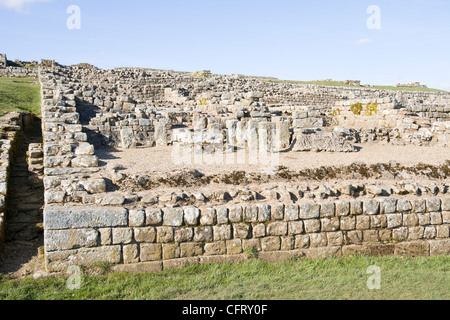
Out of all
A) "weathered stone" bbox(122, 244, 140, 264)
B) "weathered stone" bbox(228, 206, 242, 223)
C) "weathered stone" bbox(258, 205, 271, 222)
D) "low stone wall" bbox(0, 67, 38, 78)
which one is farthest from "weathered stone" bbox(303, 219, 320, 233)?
"low stone wall" bbox(0, 67, 38, 78)

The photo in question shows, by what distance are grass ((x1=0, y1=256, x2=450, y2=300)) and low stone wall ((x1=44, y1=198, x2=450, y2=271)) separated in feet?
0.89

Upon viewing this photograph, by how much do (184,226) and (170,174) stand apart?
157 cm

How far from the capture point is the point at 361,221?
24.7ft

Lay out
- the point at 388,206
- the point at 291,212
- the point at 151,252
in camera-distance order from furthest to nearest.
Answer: the point at 388,206
the point at 291,212
the point at 151,252

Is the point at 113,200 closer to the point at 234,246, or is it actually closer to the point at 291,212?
the point at 234,246

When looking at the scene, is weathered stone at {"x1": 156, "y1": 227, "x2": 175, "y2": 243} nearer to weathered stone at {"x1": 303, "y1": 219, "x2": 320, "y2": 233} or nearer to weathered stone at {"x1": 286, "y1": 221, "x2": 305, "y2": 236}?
weathered stone at {"x1": 286, "y1": 221, "x2": 305, "y2": 236}

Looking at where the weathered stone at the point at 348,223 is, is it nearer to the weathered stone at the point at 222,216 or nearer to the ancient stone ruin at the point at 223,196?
the ancient stone ruin at the point at 223,196

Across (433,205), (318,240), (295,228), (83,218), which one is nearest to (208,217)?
(295,228)

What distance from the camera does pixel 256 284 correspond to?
6102 millimetres

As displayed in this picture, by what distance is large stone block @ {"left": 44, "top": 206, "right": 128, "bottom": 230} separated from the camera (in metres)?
6.16

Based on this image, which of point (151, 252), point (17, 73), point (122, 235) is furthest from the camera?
point (17, 73)

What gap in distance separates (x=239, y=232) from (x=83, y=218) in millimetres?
2670

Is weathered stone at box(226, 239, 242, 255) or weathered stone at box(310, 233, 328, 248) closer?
weathered stone at box(226, 239, 242, 255)

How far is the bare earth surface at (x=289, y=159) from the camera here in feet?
28.7
